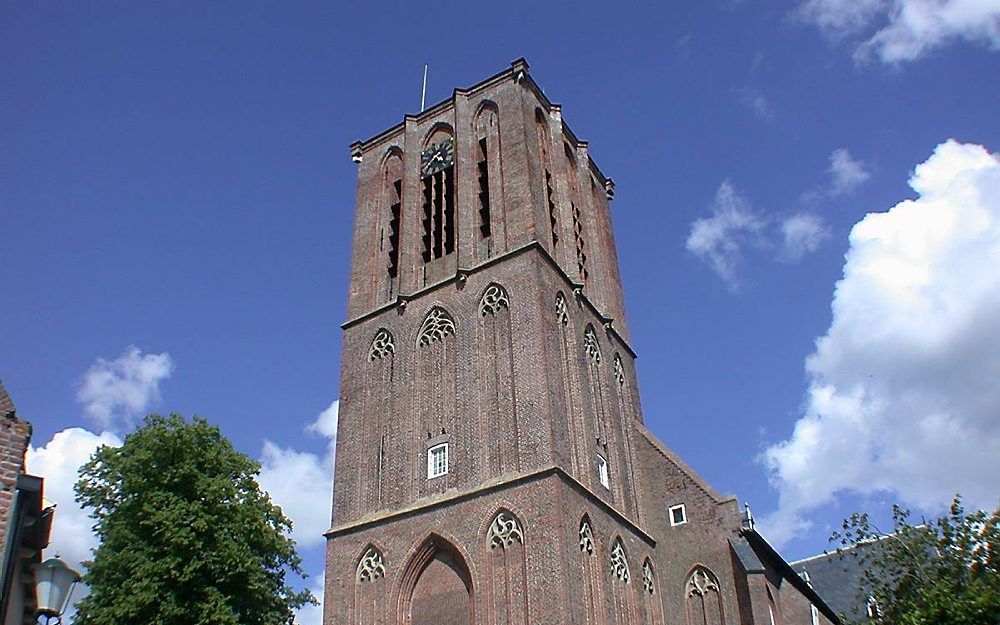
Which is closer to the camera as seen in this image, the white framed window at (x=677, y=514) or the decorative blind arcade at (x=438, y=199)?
the white framed window at (x=677, y=514)

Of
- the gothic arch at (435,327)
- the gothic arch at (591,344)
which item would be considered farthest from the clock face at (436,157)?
the gothic arch at (591,344)

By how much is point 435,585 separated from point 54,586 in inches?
668

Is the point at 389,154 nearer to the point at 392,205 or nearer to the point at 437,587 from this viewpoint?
the point at 392,205

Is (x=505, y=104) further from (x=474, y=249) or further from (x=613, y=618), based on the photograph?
(x=613, y=618)

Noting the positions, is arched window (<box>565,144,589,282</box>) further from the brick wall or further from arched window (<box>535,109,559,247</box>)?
the brick wall

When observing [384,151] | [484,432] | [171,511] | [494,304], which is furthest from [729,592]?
[384,151]

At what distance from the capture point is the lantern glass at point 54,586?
8289 millimetres

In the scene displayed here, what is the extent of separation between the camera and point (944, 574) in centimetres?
2072

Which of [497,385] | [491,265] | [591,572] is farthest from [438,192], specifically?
[591,572]

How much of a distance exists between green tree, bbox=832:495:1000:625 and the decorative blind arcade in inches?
633

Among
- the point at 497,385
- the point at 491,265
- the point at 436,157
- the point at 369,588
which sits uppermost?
the point at 436,157

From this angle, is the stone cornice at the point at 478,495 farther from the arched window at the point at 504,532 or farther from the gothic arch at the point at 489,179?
the gothic arch at the point at 489,179

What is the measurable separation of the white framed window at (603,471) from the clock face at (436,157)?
1284 cm

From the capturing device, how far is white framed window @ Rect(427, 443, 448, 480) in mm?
26188
